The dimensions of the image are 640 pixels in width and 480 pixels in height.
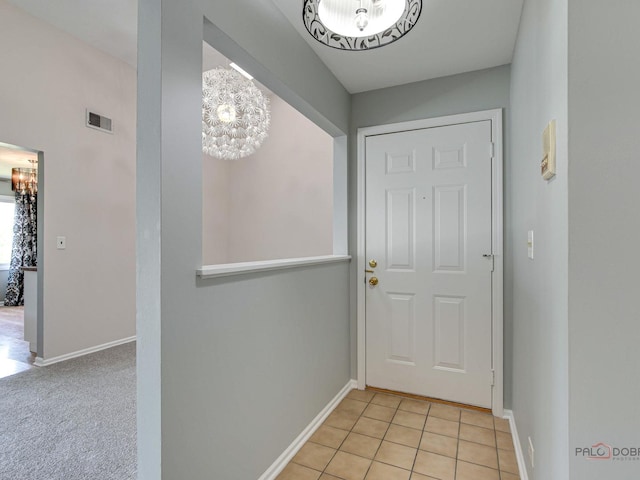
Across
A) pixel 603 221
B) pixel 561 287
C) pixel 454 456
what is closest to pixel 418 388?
pixel 454 456

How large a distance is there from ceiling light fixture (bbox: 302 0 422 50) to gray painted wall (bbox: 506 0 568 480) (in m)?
0.49

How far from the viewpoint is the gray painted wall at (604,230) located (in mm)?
815

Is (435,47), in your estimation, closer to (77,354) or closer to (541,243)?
(541,243)

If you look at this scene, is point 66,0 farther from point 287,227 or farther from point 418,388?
point 418,388

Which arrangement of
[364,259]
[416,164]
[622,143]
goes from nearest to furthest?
[622,143], [416,164], [364,259]

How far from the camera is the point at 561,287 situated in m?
0.93

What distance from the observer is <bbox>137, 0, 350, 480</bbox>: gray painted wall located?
3.70 feet

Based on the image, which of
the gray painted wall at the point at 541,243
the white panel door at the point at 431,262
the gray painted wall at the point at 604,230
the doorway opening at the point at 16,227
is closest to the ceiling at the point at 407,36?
the gray painted wall at the point at 541,243

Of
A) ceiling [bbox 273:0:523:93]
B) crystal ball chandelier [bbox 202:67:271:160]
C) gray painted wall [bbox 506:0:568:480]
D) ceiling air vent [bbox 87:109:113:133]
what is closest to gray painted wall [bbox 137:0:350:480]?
ceiling [bbox 273:0:523:93]

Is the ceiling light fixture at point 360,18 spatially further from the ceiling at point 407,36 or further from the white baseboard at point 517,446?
the white baseboard at point 517,446

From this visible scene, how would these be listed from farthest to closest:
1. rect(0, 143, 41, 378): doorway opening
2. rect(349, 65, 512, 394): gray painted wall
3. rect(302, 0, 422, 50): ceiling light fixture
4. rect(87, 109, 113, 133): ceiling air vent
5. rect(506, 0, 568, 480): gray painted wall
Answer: rect(0, 143, 41, 378): doorway opening < rect(87, 109, 113, 133): ceiling air vent < rect(349, 65, 512, 394): gray painted wall < rect(302, 0, 422, 50): ceiling light fixture < rect(506, 0, 568, 480): gray painted wall

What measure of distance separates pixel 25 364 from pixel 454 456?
3677mm

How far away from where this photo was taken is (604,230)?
0.83m

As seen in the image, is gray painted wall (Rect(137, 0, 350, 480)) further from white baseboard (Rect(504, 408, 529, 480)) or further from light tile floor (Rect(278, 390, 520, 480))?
white baseboard (Rect(504, 408, 529, 480))
